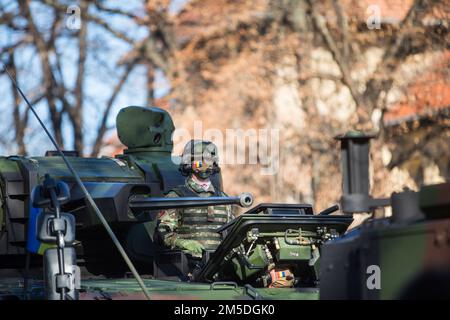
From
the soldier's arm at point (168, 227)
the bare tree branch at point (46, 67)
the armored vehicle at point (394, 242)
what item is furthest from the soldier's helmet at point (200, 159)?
the bare tree branch at point (46, 67)

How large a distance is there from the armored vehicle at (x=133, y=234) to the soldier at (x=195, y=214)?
0.41 feet

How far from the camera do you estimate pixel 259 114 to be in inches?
1100

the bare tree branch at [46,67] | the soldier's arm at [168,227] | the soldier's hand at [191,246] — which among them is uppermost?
the bare tree branch at [46,67]

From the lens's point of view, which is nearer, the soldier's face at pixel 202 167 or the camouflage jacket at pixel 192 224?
the camouflage jacket at pixel 192 224

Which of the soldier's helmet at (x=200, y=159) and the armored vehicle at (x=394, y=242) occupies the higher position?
the soldier's helmet at (x=200, y=159)

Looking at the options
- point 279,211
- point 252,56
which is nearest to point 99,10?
point 252,56

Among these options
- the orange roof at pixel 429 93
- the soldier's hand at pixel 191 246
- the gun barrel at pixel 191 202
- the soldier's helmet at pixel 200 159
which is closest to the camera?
the gun barrel at pixel 191 202

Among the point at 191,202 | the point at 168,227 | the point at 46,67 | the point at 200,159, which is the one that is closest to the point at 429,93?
the point at 46,67

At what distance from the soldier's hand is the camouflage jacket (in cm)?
6

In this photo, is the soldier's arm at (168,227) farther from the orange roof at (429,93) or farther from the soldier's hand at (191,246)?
the orange roof at (429,93)

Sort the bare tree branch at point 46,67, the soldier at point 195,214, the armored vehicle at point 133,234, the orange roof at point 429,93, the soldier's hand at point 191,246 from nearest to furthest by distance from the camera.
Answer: the armored vehicle at point 133,234 < the soldier's hand at point 191,246 < the soldier at point 195,214 < the orange roof at point 429,93 < the bare tree branch at point 46,67

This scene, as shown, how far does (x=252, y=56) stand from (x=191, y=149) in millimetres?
16717

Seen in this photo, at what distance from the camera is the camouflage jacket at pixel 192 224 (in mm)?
10047
